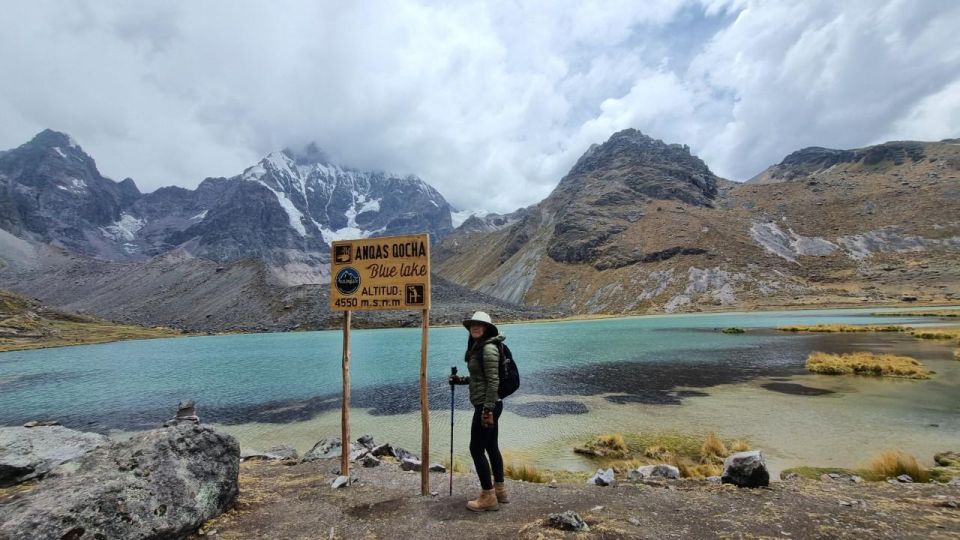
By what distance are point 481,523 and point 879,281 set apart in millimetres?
153947

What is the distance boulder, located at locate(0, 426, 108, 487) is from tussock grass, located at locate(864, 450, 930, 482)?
61.9ft

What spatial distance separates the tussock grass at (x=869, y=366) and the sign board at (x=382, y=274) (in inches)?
1134

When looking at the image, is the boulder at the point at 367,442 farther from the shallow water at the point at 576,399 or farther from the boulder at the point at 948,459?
the boulder at the point at 948,459

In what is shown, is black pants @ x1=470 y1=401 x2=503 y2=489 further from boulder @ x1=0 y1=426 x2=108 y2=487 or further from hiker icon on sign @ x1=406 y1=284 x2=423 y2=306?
boulder @ x1=0 y1=426 x2=108 y2=487

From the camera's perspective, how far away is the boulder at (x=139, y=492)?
529 cm

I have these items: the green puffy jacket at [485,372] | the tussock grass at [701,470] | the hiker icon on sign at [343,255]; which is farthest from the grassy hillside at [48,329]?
the tussock grass at [701,470]

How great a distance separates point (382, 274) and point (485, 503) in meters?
5.21

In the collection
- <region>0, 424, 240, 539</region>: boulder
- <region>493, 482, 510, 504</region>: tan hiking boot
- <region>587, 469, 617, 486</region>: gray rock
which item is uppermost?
<region>0, 424, 240, 539</region>: boulder

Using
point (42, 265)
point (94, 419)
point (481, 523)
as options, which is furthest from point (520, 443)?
point (42, 265)

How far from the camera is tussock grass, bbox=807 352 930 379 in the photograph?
968 inches

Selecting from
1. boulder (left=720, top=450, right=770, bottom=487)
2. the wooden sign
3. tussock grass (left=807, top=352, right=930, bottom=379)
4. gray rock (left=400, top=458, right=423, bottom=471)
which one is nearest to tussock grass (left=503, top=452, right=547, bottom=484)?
gray rock (left=400, top=458, right=423, bottom=471)

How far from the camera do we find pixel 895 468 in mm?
10586

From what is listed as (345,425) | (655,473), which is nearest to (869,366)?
(655,473)

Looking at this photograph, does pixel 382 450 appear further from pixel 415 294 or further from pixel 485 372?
pixel 485 372
